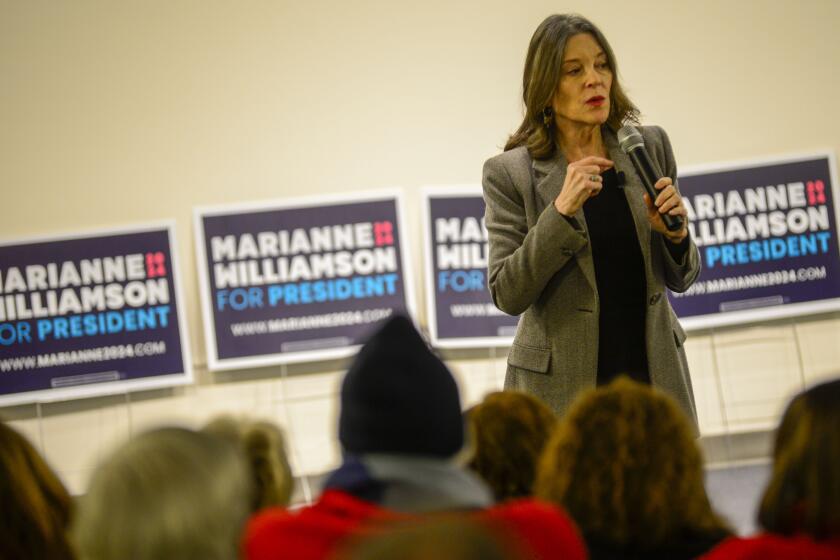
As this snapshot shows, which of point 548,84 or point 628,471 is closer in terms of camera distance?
point 628,471

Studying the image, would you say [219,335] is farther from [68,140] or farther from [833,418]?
[833,418]

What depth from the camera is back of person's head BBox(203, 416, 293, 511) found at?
1.96 meters

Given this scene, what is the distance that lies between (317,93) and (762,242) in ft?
8.57

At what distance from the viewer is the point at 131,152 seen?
6109mm

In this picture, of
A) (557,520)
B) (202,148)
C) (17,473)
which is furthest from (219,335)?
(557,520)

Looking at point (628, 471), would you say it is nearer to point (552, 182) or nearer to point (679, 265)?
point (679, 265)

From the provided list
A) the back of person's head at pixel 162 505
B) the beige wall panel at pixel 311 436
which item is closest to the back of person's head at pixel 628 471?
the back of person's head at pixel 162 505

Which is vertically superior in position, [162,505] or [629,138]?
[629,138]

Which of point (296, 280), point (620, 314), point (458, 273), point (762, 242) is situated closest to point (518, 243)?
point (620, 314)

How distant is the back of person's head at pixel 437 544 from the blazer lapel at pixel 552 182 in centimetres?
154

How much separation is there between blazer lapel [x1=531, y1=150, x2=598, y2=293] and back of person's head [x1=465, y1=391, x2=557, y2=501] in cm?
51

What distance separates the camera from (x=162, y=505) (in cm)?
138

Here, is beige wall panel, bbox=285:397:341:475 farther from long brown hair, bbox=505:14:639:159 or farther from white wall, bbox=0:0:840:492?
long brown hair, bbox=505:14:639:159

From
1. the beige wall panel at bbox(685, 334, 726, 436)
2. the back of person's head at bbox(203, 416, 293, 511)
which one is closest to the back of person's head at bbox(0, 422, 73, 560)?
the back of person's head at bbox(203, 416, 293, 511)
